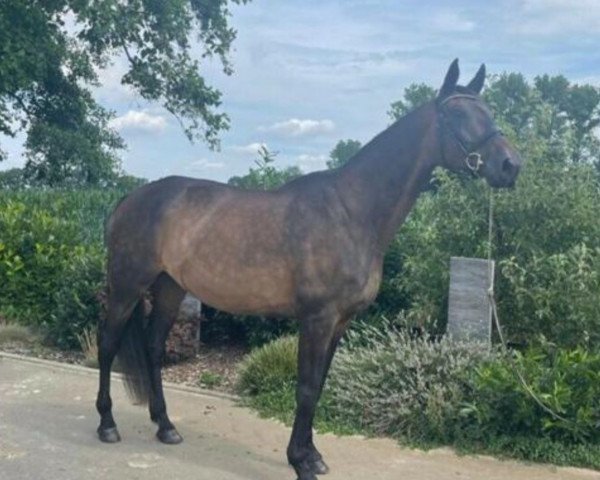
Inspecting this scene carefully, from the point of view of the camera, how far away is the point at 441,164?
14.4ft

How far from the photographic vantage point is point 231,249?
15.2 feet

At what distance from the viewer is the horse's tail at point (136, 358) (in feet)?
17.2

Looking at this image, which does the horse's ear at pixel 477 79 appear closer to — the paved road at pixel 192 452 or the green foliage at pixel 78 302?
the paved road at pixel 192 452

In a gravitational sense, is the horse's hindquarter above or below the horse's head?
below

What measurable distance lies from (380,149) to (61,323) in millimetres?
4927

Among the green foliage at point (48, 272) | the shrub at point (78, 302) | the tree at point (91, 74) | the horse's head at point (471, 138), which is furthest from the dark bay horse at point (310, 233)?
the tree at point (91, 74)

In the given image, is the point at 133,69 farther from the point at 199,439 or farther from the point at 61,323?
the point at 199,439

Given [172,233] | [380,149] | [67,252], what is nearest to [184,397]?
[172,233]

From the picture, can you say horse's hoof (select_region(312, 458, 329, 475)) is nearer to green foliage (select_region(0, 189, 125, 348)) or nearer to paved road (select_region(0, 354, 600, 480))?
paved road (select_region(0, 354, 600, 480))

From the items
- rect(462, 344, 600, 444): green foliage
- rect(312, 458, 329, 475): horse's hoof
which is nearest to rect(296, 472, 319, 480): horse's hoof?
rect(312, 458, 329, 475): horse's hoof

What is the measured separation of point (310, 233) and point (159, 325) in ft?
5.21

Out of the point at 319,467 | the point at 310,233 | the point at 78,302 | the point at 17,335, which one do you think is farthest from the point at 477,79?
the point at 17,335

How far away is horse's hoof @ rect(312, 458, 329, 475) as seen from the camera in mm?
4504

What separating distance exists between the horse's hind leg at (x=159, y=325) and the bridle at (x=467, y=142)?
7.05ft
